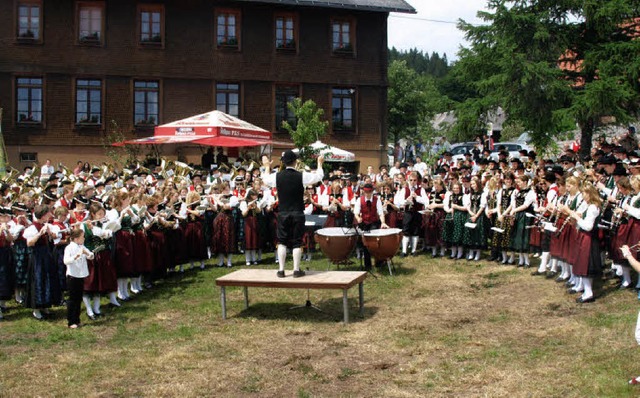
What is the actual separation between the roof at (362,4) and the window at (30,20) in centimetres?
877

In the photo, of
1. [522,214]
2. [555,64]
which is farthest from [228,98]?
[522,214]

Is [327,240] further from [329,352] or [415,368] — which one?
[415,368]

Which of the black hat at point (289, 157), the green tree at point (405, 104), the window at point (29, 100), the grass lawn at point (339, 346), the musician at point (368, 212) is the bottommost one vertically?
the grass lawn at point (339, 346)

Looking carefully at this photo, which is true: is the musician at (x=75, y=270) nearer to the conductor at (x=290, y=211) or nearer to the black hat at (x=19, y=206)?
the black hat at (x=19, y=206)

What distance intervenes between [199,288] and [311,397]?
609 cm

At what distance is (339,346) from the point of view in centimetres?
904

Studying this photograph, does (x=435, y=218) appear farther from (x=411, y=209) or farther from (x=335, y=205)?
(x=335, y=205)

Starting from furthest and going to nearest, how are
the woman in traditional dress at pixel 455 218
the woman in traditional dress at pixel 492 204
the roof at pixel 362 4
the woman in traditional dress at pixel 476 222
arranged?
the roof at pixel 362 4 < the woman in traditional dress at pixel 455 218 < the woman in traditional dress at pixel 476 222 < the woman in traditional dress at pixel 492 204

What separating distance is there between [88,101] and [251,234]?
16928mm

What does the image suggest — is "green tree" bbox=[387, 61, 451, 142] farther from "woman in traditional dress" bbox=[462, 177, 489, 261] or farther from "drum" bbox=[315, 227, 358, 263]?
"drum" bbox=[315, 227, 358, 263]

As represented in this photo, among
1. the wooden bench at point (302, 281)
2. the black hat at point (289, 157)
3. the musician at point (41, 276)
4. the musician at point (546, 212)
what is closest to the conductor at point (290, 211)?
the black hat at point (289, 157)

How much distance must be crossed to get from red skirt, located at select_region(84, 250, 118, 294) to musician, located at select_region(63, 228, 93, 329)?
35 centimetres

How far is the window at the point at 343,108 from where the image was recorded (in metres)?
31.7

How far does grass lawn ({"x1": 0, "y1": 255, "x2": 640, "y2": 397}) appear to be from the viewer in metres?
7.52
